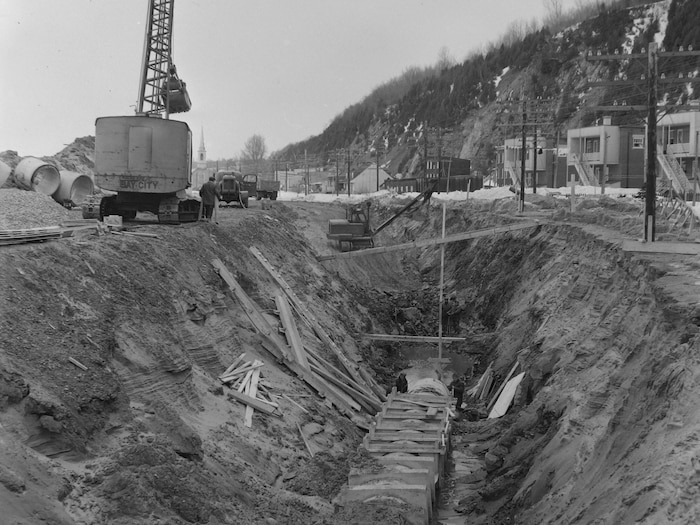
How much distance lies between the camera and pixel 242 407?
1334 centimetres

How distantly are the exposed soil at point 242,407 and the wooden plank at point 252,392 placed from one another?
133 mm

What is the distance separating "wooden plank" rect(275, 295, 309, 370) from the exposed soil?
529 mm

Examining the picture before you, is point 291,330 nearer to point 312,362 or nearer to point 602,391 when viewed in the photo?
point 312,362

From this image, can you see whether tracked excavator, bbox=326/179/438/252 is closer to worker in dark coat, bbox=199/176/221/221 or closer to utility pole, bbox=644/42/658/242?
worker in dark coat, bbox=199/176/221/221

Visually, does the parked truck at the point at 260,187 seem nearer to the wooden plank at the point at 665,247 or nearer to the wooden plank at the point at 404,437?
the wooden plank at the point at 665,247

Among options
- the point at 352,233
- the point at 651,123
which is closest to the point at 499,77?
the point at 352,233

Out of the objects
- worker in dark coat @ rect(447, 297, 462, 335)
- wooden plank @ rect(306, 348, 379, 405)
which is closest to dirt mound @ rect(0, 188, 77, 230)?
wooden plank @ rect(306, 348, 379, 405)

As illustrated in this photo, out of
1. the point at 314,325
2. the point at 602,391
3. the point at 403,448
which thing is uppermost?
the point at 602,391

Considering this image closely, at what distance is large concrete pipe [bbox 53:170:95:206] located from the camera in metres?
29.2

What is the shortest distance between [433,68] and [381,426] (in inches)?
5543

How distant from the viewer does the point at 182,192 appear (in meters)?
21.4

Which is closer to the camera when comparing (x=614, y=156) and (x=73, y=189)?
(x=73, y=189)

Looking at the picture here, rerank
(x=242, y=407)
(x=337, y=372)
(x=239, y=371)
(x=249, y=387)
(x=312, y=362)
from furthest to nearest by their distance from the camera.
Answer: (x=337, y=372) < (x=312, y=362) < (x=239, y=371) < (x=249, y=387) < (x=242, y=407)

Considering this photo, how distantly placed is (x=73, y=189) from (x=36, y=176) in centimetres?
185
